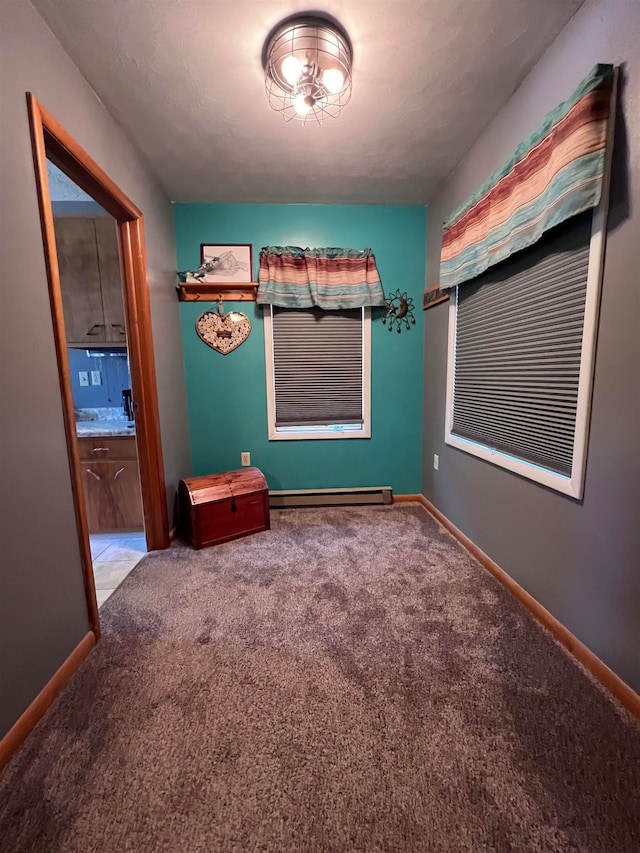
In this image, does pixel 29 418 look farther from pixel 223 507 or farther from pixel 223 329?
pixel 223 329

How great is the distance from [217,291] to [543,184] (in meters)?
2.14

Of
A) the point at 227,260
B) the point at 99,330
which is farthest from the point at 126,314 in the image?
the point at 227,260

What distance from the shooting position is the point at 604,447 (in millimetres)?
1209

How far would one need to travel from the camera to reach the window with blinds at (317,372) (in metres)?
2.76

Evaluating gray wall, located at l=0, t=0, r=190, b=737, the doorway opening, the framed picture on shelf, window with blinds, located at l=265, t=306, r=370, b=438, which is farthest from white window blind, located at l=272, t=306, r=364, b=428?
gray wall, located at l=0, t=0, r=190, b=737

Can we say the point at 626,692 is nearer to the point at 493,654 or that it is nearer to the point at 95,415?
the point at 493,654

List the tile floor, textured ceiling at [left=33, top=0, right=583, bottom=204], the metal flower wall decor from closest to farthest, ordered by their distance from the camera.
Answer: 1. textured ceiling at [left=33, top=0, right=583, bottom=204]
2. the tile floor
3. the metal flower wall decor

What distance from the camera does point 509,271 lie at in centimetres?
171

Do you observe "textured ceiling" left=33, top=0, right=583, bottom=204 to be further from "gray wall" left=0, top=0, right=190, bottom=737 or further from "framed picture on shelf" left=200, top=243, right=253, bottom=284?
"framed picture on shelf" left=200, top=243, right=253, bottom=284

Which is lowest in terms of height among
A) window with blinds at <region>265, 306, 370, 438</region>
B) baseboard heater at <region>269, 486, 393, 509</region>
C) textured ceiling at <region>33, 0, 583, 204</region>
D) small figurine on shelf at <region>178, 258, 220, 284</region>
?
baseboard heater at <region>269, 486, 393, 509</region>

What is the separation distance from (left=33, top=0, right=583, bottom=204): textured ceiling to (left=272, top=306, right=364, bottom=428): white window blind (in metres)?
0.94

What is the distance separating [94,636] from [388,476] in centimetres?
224

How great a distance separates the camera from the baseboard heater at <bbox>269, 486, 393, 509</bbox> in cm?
286

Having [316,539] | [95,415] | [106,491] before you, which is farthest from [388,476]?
[95,415]
